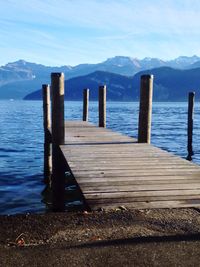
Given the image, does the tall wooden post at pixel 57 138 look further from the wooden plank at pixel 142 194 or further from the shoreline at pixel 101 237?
the shoreline at pixel 101 237

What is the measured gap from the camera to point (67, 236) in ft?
13.7

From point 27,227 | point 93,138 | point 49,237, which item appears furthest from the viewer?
point 93,138

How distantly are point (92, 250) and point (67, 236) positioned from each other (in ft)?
1.27

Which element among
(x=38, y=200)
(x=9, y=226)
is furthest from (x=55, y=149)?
(x=9, y=226)

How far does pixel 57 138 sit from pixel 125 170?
11.0 feet

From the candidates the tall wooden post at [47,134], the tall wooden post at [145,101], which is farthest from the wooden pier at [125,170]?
the tall wooden post at [47,134]

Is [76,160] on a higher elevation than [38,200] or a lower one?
higher

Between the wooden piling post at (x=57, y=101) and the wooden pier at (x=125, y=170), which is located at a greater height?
the wooden piling post at (x=57, y=101)

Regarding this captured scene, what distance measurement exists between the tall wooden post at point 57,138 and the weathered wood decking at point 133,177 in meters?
0.24

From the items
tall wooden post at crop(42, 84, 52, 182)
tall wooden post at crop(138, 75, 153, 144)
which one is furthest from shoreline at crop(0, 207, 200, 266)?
tall wooden post at crop(42, 84, 52, 182)

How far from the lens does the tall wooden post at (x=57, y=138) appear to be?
30.4 feet

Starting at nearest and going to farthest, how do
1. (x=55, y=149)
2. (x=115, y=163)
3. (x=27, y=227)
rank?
(x=27, y=227), (x=115, y=163), (x=55, y=149)

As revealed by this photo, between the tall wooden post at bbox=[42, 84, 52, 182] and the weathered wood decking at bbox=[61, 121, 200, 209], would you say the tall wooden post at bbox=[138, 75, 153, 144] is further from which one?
the tall wooden post at bbox=[42, 84, 52, 182]

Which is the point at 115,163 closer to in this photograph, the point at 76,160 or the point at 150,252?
the point at 76,160
